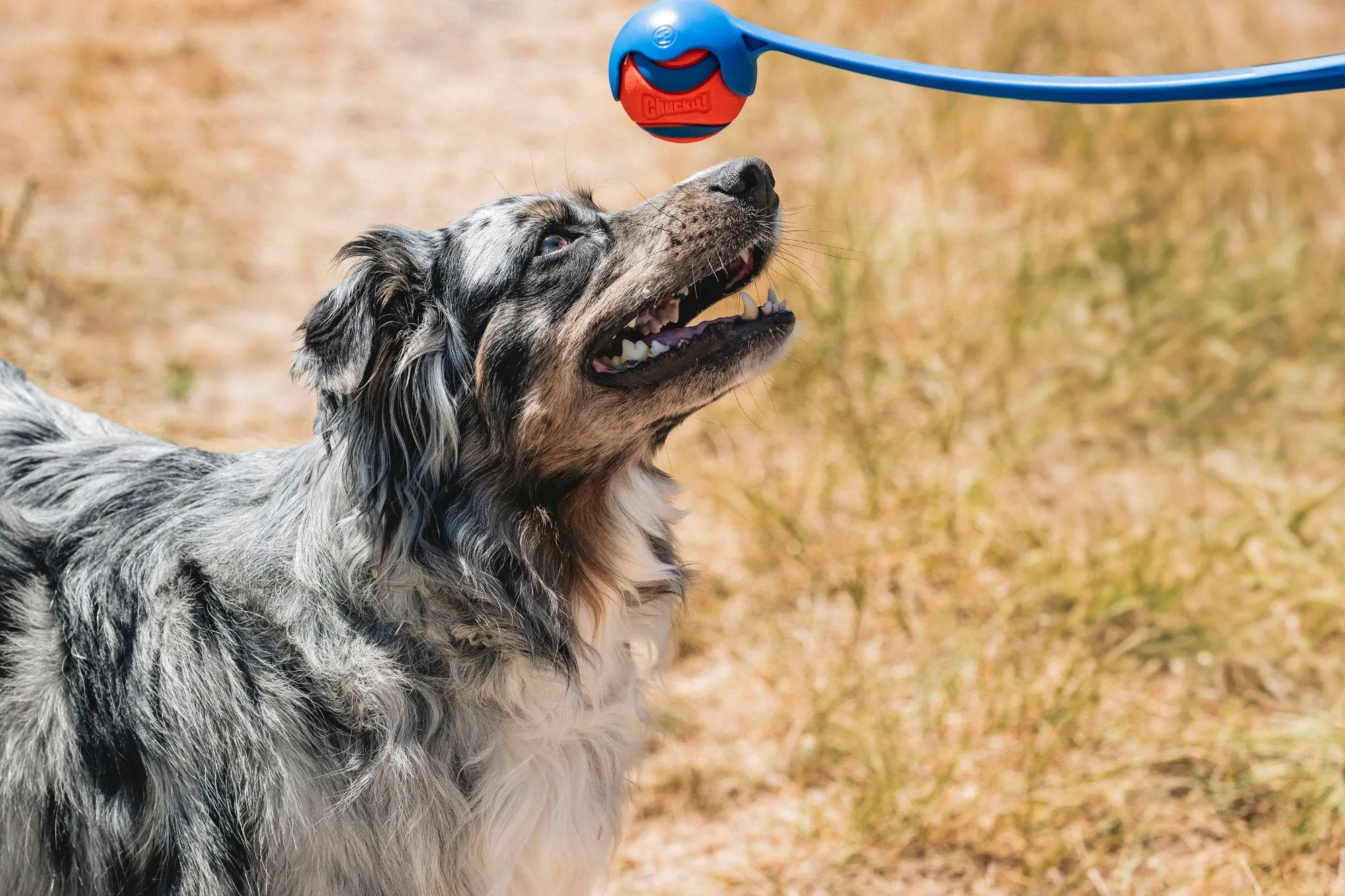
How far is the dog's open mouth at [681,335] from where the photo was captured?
2.51m

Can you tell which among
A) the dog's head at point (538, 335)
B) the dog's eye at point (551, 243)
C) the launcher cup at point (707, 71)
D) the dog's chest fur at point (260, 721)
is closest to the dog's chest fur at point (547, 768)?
the dog's chest fur at point (260, 721)

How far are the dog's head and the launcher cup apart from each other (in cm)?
20

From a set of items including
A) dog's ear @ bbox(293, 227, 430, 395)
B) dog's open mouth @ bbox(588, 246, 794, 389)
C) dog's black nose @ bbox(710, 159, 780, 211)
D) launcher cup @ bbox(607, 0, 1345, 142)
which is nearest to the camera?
launcher cup @ bbox(607, 0, 1345, 142)

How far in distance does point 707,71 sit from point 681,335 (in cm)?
53

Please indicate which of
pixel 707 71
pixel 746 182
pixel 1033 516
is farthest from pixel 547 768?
pixel 1033 516

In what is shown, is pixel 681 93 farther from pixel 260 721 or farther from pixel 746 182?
pixel 260 721

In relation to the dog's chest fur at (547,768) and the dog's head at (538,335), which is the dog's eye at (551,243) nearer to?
the dog's head at (538,335)

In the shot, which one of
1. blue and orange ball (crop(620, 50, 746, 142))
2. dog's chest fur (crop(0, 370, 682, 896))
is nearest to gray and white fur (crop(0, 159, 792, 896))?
dog's chest fur (crop(0, 370, 682, 896))

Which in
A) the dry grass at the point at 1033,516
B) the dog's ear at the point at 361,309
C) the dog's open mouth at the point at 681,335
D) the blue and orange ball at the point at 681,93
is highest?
the blue and orange ball at the point at 681,93

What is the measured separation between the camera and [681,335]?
8.46 feet

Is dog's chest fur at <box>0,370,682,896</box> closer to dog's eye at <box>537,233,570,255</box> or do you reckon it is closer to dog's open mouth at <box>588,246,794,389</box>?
dog's open mouth at <box>588,246,794,389</box>

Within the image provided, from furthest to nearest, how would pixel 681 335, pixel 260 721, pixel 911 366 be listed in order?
pixel 911 366 < pixel 681 335 < pixel 260 721

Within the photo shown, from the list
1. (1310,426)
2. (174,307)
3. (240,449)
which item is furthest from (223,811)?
(1310,426)

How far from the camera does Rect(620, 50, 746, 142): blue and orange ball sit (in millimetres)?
2449
